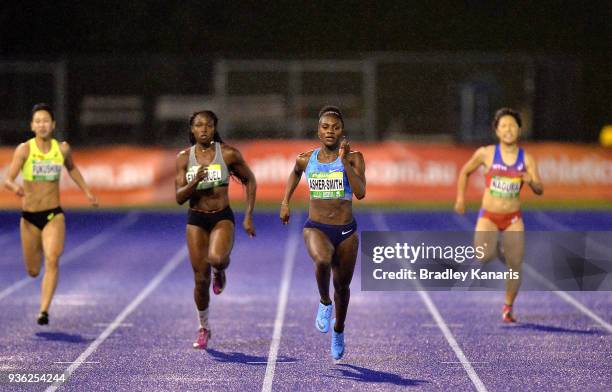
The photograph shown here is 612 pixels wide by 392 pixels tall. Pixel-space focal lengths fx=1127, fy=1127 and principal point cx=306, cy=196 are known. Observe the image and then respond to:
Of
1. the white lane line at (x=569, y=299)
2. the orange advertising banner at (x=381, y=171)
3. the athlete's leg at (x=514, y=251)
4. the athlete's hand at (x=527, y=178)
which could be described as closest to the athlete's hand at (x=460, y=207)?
the athlete's leg at (x=514, y=251)

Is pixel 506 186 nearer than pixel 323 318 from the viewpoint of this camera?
Answer: No

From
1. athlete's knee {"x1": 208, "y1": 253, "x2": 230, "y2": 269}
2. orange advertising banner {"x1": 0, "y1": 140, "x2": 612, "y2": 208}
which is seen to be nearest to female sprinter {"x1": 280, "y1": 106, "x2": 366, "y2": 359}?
athlete's knee {"x1": 208, "y1": 253, "x2": 230, "y2": 269}

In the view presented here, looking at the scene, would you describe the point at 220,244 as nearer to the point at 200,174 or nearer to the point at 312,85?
the point at 200,174

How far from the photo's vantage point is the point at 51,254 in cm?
1096

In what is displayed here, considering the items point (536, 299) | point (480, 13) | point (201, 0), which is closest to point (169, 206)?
point (201, 0)

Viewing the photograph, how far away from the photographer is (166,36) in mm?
31734

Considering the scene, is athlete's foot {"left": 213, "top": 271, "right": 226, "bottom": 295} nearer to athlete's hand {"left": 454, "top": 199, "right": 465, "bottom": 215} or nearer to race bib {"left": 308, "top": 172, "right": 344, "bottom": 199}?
race bib {"left": 308, "top": 172, "right": 344, "bottom": 199}

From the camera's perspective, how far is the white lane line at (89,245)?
1392cm

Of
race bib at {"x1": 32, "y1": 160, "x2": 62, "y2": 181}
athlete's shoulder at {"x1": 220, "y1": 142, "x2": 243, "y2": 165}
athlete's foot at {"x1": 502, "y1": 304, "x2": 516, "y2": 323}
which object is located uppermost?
athlete's shoulder at {"x1": 220, "y1": 142, "x2": 243, "y2": 165}

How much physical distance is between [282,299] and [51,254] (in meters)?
3.01

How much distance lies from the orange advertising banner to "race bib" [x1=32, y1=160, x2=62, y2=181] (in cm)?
1386

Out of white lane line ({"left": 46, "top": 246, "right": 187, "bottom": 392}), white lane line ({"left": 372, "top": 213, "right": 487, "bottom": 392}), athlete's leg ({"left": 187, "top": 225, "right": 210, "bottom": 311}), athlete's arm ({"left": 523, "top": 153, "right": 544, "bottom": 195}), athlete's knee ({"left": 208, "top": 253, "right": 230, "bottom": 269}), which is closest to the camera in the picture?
white lane line ({"left": 372, "top": 213, "right": 487, "bottom": 392})

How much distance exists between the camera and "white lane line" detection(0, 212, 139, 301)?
13916 mm

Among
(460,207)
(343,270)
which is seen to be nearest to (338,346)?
(343,270)
